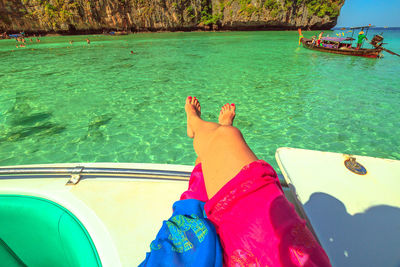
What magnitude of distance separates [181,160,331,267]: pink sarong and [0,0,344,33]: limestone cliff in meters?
46.7

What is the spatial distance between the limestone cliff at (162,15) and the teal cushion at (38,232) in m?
46.3

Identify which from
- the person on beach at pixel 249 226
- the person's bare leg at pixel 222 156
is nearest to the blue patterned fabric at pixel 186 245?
the person on beach at pixel 249 226

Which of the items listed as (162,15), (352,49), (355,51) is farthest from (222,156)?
(162,15)

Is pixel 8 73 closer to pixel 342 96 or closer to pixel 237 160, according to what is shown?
pixel 237 160

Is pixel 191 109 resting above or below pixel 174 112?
above

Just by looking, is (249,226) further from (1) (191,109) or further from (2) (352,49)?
(2) (352,49)

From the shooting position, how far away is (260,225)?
28.6 inches

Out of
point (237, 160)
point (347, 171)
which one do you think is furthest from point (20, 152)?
point (347, 171)

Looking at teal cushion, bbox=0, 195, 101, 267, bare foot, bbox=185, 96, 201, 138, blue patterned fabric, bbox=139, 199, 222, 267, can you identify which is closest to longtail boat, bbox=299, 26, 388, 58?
bare foot, bbox=185, 96, 201, 138

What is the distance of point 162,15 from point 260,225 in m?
47.7

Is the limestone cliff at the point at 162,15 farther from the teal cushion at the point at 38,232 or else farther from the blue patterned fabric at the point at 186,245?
the blue patterned fabric at the point at 186,245

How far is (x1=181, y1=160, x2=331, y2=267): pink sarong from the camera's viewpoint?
647 millimetres

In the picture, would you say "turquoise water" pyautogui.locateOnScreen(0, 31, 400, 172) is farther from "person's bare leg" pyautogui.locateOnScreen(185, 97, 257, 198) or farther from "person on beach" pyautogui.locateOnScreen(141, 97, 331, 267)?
"person on beach" pyautogui.locateOnScreen(141, 97, 331, 267)

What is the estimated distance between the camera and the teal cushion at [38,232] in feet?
3.57
